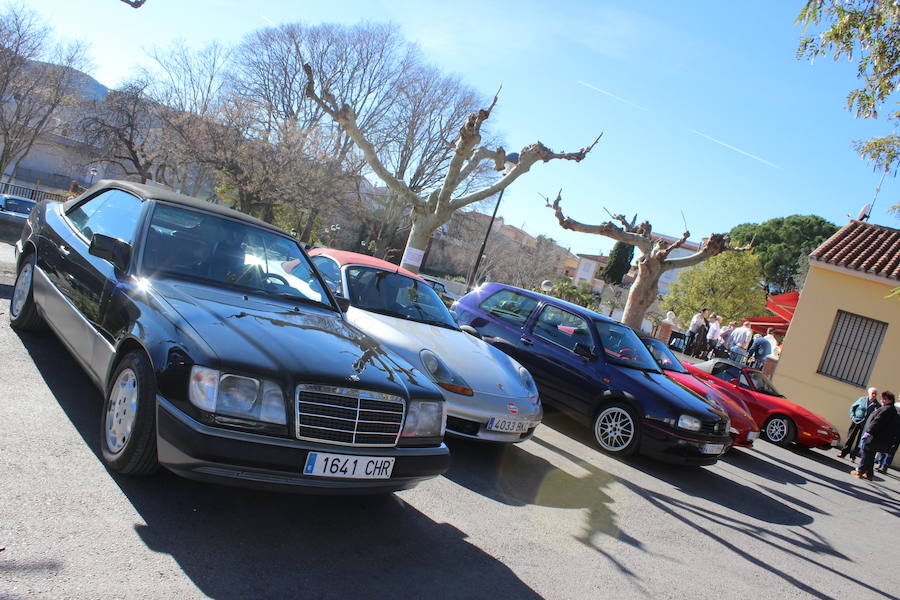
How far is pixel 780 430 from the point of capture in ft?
39.1

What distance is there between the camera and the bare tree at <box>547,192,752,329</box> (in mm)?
15445

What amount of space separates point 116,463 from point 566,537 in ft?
9.50

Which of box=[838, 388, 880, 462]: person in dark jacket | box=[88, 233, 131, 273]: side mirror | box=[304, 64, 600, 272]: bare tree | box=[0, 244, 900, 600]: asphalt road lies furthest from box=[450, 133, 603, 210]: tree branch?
box=[88, 233, 131, 273]: side mirror

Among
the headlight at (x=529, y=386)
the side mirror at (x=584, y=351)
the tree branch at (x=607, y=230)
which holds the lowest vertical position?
the headlight at (x=529, y=386)

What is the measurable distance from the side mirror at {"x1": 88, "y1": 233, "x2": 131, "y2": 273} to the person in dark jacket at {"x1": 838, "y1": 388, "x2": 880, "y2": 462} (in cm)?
1279

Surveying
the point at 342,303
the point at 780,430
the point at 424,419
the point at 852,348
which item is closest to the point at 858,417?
the point at 780,430

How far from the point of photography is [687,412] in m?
6.80

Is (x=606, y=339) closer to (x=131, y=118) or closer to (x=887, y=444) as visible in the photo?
(x=887, y=444)

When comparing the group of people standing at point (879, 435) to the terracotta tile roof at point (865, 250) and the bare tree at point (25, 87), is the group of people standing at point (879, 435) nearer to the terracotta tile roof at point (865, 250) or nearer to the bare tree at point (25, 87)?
the terracotta tile roof at point (865, 250)

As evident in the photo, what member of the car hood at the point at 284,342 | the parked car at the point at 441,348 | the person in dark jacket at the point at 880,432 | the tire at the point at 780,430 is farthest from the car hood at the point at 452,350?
the tire at the point at 780,430

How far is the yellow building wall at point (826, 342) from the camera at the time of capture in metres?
15.1

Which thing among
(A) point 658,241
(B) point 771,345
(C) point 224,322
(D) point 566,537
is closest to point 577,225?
(A) point 658,241

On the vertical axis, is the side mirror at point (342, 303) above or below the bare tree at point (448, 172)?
below

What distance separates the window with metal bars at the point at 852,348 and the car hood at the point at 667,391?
10.9m
